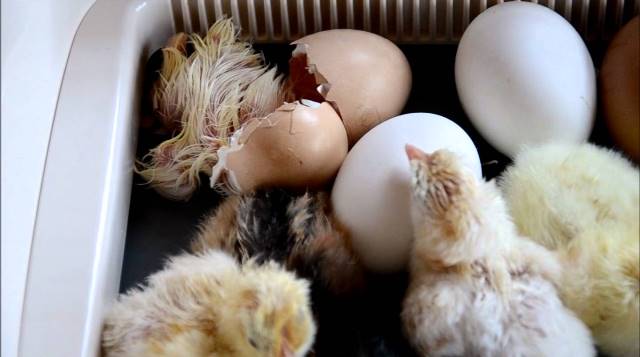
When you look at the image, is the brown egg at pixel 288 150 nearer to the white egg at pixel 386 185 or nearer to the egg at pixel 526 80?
the white egg at pixel 386 185

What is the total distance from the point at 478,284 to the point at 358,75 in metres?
0.23

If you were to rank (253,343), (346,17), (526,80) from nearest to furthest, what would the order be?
(253,343)
(526,80)
(346,17)

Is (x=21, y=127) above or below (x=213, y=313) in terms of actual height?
→ above

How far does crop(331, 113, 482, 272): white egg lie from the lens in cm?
58

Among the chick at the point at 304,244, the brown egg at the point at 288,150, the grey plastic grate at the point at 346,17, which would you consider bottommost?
the chick at the point at 304,244

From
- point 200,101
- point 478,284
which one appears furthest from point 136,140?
point 478,284

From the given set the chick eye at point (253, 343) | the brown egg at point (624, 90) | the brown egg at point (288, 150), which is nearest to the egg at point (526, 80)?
the brown egg at point (624, 90)

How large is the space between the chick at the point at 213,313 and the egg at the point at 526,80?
220 mm

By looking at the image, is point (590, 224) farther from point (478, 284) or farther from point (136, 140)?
point (136, 140)

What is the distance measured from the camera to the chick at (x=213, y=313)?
488 millimetres

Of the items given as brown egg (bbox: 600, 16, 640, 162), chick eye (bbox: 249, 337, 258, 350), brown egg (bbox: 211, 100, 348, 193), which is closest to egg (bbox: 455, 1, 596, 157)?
brown egg (bbox: 600, 16, 640, 162)

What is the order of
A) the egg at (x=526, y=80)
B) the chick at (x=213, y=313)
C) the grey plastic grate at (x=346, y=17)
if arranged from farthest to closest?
the grey plastic grate at (x=346, y=17) < the egg at (x=526, y=80) < the chick at (x=213, y=313)

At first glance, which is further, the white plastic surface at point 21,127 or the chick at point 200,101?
the chick at point 200,101

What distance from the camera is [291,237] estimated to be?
590 mm
